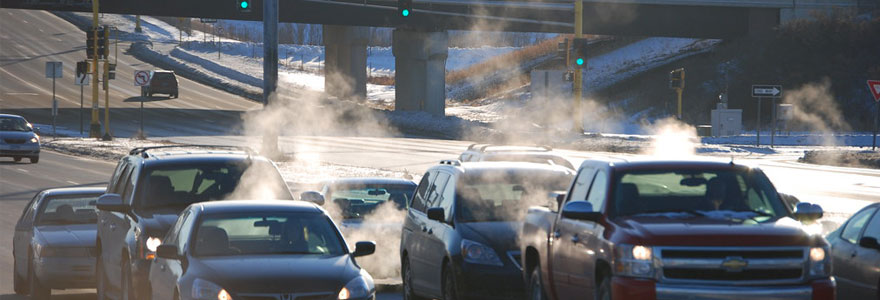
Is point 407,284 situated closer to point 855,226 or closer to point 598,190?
point 598,190

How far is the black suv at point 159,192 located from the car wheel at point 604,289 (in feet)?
15.0

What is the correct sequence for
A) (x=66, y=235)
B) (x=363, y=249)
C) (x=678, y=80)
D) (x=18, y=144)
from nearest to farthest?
(x=363, y=249) → (x=66, y=235) → (x=18, y=144) → (x=678, y=80)

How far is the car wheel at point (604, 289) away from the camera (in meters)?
8.83

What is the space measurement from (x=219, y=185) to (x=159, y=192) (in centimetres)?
68

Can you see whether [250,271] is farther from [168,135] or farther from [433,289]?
[168,135]

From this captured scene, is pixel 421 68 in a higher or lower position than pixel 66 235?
higher

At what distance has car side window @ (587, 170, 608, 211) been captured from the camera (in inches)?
380

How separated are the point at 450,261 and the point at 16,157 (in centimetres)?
3226

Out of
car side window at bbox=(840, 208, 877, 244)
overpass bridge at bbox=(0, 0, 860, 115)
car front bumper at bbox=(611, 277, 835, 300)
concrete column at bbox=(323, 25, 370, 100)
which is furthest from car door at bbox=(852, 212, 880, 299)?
concrete column at bbox=(323, 25, 370, 100)

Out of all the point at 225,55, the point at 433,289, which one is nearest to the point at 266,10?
the point at 433,289

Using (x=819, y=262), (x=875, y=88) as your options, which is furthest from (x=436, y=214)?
(x=875, y=88)

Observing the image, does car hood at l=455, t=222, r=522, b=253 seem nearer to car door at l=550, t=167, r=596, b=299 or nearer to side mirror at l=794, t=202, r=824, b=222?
car door at l=550, t=167, r=596, b=299

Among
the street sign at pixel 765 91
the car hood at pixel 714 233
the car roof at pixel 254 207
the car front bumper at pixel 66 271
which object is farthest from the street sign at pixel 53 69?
the car hood at pixel 714 233

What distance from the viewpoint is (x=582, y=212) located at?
9.32 meters
